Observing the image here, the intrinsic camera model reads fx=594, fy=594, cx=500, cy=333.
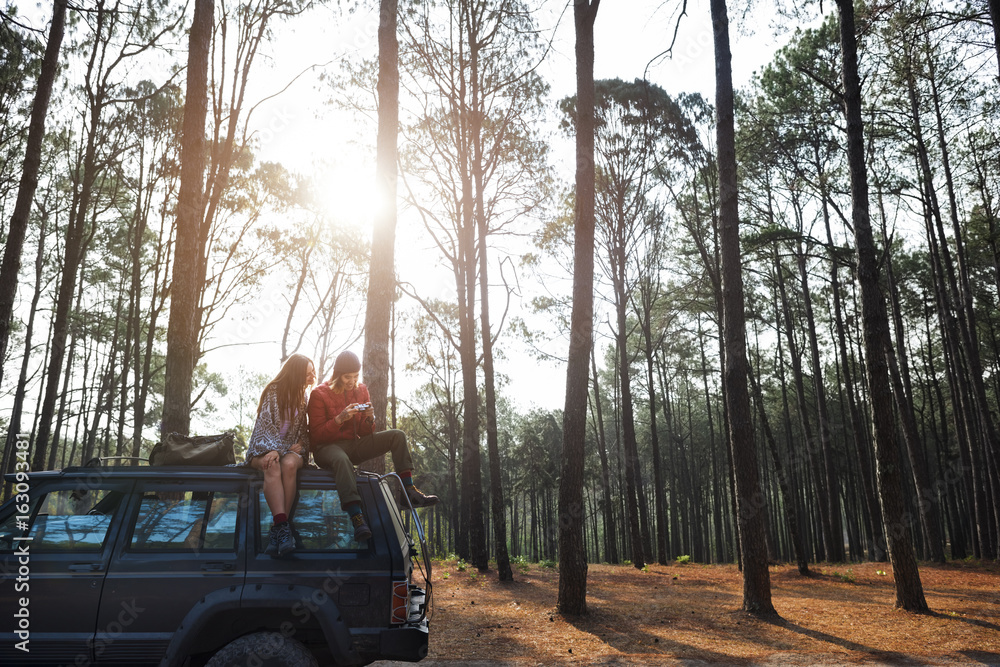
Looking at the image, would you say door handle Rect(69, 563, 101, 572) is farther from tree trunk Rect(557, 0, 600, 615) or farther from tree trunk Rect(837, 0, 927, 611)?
tree trunk Rect(837, 0, 927, 611)

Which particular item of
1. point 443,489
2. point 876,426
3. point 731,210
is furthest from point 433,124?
point 443,489

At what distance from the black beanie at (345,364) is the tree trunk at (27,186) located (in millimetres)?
6192

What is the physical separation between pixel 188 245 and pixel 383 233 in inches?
104

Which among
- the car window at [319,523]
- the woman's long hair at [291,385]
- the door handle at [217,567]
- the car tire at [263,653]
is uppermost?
the woman's long hair at [291,385]

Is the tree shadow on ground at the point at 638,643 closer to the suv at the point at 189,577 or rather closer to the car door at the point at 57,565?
the suv at the point at 189,577

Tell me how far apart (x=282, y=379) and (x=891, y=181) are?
67.6 feet

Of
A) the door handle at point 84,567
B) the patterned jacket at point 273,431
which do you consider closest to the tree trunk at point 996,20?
the patterned jacket at point 273,431

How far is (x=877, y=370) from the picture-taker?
31.4ft

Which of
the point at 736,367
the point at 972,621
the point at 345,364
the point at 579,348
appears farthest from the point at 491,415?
the point at 345,364

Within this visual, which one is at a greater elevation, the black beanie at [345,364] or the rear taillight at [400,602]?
the black beanie at [345,364]

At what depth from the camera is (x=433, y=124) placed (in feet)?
53.5

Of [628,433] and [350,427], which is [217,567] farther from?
[628,433]

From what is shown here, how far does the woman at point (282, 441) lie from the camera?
374 centimetres

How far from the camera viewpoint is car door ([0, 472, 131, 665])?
11.0 feet
